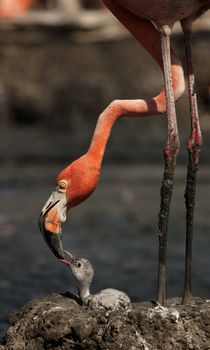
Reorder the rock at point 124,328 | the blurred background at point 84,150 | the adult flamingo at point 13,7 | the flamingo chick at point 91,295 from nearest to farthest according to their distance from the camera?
the rock at point 124,328, the flamingo chick at point 91,295, the blurred background at point 84,150, the adult flamingo at point 13,7

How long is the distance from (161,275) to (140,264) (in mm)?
4196

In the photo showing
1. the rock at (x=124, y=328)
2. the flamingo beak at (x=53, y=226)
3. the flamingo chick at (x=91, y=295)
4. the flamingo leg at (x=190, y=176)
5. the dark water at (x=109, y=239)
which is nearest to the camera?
the rock at (x=124, y=328)

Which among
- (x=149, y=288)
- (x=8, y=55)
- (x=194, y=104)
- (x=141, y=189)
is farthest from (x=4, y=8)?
(x=194, y=104)

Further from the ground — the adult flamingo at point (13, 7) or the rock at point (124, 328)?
the adult flamingo at point (13, 7)

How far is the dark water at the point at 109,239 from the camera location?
948cm

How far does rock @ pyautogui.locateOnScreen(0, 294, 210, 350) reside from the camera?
18.5 ft

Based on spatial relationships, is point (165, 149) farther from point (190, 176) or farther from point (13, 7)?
point (13, 7)

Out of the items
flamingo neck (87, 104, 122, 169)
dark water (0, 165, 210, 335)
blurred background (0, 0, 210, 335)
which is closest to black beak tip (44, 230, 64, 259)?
flamingo neck (87, 104, 122, 169)

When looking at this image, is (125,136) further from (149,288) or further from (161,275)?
(161,275)

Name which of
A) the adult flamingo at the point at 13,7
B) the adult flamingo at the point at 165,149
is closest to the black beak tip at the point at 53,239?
the adult flamingo at the point at 165,149

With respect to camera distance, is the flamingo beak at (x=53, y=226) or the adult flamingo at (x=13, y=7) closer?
the flamingo beak at (x=53, y=226)

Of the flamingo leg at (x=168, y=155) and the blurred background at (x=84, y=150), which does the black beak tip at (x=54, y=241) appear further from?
the blurred background at (x=84, y=150)

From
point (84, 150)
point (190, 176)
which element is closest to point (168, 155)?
point (190, 176)

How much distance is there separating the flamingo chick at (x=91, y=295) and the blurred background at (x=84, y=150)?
1949mm
